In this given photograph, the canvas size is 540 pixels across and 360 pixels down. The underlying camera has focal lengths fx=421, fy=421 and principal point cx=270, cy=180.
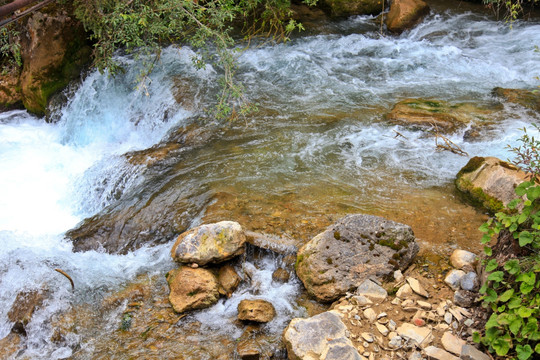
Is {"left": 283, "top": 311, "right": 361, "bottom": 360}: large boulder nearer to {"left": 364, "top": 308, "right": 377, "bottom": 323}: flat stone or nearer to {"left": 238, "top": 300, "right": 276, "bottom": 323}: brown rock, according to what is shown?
{"left": 364, "top": 308, "right": 377, "bottom": 323}: flat stone

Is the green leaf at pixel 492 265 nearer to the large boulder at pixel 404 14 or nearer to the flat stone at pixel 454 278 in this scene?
the flat stone at pixel 454 278

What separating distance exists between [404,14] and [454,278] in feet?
→ 30.6

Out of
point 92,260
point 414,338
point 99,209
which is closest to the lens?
point 414,338

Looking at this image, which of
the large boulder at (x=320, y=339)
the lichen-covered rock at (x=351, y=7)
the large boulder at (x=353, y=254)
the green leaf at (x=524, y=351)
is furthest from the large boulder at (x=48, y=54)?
the green leaf at (x=524, y=351)

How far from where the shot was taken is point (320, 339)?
142 inches

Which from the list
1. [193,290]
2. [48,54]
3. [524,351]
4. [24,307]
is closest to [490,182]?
[524,351]

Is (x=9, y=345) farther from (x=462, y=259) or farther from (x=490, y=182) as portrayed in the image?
(x=490, y=182)

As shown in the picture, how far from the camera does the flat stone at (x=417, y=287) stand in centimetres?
399

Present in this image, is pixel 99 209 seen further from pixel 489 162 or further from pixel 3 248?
pixel 489 162

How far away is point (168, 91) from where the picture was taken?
29.5 ft

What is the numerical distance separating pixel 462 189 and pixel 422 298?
7.79 ft

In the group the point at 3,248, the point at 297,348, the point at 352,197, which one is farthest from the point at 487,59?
the point at 3,248

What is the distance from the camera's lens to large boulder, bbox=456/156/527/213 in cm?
522

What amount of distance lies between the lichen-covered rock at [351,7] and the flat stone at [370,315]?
1044 cm
